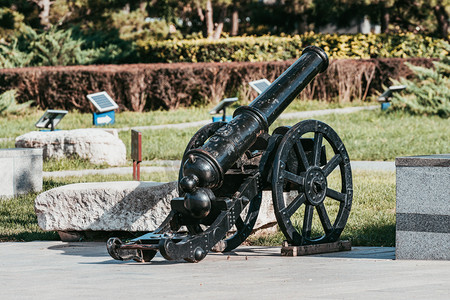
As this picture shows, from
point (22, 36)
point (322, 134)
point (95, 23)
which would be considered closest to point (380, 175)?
point (322, 134)

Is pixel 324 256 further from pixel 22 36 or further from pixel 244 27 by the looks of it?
pixel 244 27

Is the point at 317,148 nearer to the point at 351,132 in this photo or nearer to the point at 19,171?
the point at 19,171

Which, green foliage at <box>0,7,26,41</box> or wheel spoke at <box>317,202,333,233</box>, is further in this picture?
green foliage at <box>0,7,26,41</box>

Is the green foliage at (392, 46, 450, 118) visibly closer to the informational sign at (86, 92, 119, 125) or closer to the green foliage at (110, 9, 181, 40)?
the informational sign at (86, 92, 119, 125)

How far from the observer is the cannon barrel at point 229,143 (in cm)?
596

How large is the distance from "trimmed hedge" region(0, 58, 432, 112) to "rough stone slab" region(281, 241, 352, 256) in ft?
49.3

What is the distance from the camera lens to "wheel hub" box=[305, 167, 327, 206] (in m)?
6.38

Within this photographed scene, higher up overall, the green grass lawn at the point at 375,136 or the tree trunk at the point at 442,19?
the tree trunk at the point at 442,19

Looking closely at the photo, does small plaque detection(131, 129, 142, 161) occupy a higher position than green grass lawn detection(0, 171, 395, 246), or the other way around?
small plaque detection(131, 129, 142, 161)

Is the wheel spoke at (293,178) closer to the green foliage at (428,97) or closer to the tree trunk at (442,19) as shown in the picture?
the green foliage at (428,97)

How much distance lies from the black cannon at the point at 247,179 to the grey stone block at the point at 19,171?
4497 millimetres

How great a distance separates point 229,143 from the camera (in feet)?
20.0

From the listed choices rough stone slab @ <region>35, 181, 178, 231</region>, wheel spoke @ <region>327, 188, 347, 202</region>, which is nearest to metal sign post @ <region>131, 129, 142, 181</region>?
rough stone slab @ <region>35, 181, 178, 231</region>

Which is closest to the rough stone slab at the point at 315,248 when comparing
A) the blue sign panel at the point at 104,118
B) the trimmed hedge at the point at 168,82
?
the blue sign panel at the point at 104,118
